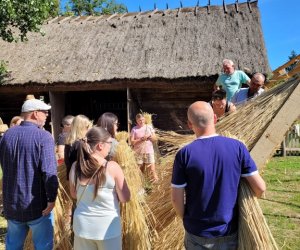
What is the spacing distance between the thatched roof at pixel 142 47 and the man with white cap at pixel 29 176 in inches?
253

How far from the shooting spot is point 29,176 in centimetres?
297

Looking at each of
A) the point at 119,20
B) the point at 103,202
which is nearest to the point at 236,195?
the point at 103,202

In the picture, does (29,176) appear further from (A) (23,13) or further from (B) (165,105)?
(B) (165,105)

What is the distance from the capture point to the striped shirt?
296cm

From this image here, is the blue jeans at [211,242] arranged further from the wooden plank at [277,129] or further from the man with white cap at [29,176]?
the man with white cap at [29,176]

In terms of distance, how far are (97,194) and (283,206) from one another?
401 centimetres

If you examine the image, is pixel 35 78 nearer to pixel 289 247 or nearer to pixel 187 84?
pixel 187 84

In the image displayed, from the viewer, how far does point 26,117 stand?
307cm

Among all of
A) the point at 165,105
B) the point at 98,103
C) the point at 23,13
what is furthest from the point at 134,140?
the point at 98,103

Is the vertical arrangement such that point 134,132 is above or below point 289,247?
above

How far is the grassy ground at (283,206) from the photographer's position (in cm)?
425

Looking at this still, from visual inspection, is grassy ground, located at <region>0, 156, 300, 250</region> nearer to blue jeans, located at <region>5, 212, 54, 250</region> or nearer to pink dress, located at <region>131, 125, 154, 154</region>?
blue jeans, located at <region>5, 212, 54, 250</region>

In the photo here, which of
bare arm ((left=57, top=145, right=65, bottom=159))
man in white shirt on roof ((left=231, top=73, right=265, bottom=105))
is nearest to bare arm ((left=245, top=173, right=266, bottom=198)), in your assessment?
man in white shirt on roof ((left=231, top=73, right=265, bottom=105))

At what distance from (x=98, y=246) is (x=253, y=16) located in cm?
Result: 983
